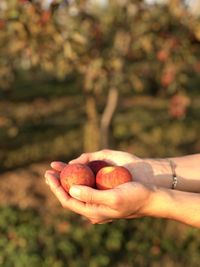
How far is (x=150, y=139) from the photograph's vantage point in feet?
27.3

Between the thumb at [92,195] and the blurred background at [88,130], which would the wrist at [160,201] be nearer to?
the thumb at [92,195]

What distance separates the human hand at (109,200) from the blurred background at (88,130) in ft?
5.92

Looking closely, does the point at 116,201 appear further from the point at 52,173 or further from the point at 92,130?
the point at 92,130

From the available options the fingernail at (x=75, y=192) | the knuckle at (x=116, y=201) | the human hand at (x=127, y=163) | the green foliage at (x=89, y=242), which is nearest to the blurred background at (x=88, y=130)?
the green foliage at (x=89, y=242)

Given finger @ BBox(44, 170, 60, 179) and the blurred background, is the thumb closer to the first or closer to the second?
finger @ BBox(44, 170, 60, 179)

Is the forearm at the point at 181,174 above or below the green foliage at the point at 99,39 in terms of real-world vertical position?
below

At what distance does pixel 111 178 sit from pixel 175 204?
1.15 ft

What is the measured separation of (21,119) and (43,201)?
14.7 feet

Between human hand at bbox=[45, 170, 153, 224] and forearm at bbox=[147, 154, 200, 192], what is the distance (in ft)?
1.28

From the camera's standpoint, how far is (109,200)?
2416 millimetres

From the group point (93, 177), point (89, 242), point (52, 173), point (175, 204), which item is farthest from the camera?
point (89, 242)

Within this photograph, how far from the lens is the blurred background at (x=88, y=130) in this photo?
177 inches

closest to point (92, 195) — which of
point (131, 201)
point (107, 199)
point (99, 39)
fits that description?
point (107, 199)

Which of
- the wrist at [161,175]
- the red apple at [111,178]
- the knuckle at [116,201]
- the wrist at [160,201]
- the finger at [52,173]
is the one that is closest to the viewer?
the knuckle at [116,201]
